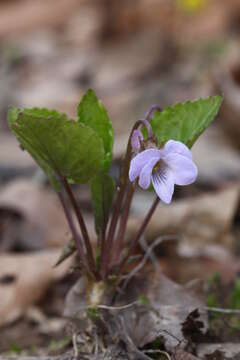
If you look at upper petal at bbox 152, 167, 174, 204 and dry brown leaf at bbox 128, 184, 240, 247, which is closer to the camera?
upper petal at bbox 152, 167, 174, 204

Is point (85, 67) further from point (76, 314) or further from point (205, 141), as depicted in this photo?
point (76, 314)

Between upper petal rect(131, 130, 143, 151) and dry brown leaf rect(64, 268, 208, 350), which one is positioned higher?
upper petal rect(131, 130, 143, 151)

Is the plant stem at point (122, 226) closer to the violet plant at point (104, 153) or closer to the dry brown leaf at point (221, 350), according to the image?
the violet plant at point (104, 153)

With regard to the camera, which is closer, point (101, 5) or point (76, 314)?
point (76, 314)

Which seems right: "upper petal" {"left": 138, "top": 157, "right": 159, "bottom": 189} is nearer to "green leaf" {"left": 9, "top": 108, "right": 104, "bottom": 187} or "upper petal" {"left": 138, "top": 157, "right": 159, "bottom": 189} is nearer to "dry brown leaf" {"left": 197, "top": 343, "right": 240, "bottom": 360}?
"green leaf" {"left": 9, "top": 108, "right": 104, "bottom": 187}

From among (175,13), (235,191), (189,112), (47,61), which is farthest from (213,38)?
(189,112)

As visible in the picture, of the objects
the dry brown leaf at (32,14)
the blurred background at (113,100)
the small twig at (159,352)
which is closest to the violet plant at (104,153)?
the small twig at (159,352)

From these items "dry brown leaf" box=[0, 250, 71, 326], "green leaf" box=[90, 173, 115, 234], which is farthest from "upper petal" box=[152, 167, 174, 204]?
"dry brown leaf" box=[0, 250, 71, 326]
